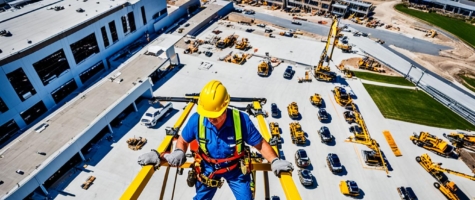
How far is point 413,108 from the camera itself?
3766cm

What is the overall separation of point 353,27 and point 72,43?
180 feet

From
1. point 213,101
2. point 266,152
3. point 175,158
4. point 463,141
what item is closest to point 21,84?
point 175,158

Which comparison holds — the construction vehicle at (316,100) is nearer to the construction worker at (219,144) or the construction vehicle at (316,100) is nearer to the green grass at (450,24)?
the construction worker at (219,144)

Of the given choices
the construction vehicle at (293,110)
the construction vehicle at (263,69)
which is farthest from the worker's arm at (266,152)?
the construction vehicle at (263,69)

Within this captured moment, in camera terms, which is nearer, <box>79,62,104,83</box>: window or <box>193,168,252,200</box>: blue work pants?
<box>193,168,252,200</box>: blue work pants

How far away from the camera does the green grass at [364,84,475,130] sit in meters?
35.6

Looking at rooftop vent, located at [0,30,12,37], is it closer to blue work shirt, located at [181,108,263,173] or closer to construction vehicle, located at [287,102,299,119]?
construction vehicle, located at [287,102,299,119]

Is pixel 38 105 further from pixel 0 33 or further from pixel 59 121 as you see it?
pixel 0 33

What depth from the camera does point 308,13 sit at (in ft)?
225

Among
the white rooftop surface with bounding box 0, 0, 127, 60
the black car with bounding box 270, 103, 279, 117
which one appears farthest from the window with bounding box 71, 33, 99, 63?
the black car with bounding box 270, 103, 279, 117

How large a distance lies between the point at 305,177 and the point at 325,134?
23.1ft

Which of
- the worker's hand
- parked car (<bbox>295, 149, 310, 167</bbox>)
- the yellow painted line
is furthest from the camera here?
the yellow painted line

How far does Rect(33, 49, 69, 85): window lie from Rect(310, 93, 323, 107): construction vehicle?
32103 mm

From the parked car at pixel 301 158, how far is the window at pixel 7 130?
30218mm
